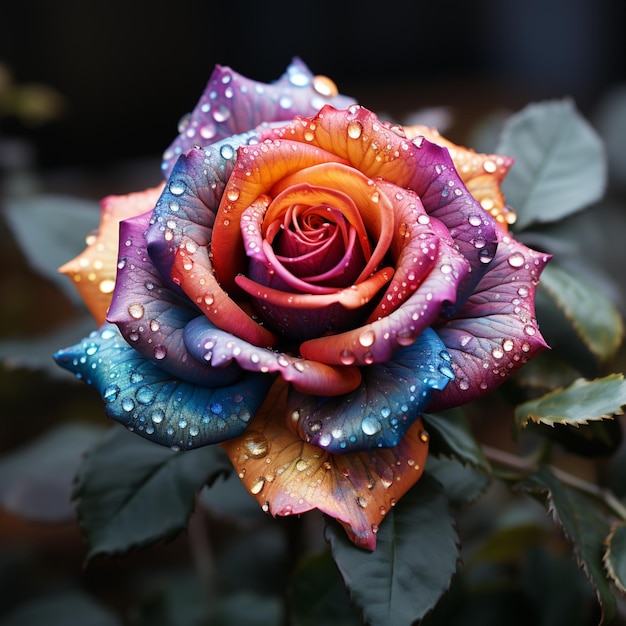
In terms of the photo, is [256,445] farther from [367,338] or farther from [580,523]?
[580,523]

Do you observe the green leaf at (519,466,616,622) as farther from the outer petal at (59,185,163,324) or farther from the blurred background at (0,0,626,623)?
the blurred background at (0,0,626,623)

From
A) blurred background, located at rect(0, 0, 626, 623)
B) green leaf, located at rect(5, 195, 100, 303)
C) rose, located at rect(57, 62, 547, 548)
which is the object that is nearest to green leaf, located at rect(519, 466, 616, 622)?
rose, located at rect(57, 62, 547, 548)

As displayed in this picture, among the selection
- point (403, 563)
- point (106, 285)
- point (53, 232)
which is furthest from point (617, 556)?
point (53, 232)

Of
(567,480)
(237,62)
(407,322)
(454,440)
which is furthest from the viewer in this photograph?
(237,62)

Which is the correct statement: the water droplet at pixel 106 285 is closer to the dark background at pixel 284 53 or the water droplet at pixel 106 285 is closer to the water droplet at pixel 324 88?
the water droplet at pixel 324 88

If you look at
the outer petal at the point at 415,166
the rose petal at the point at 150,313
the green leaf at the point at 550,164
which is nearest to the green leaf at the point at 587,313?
the green leaf at the point at 550,164

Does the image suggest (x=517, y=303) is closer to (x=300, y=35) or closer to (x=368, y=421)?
(x=368, y=421)
